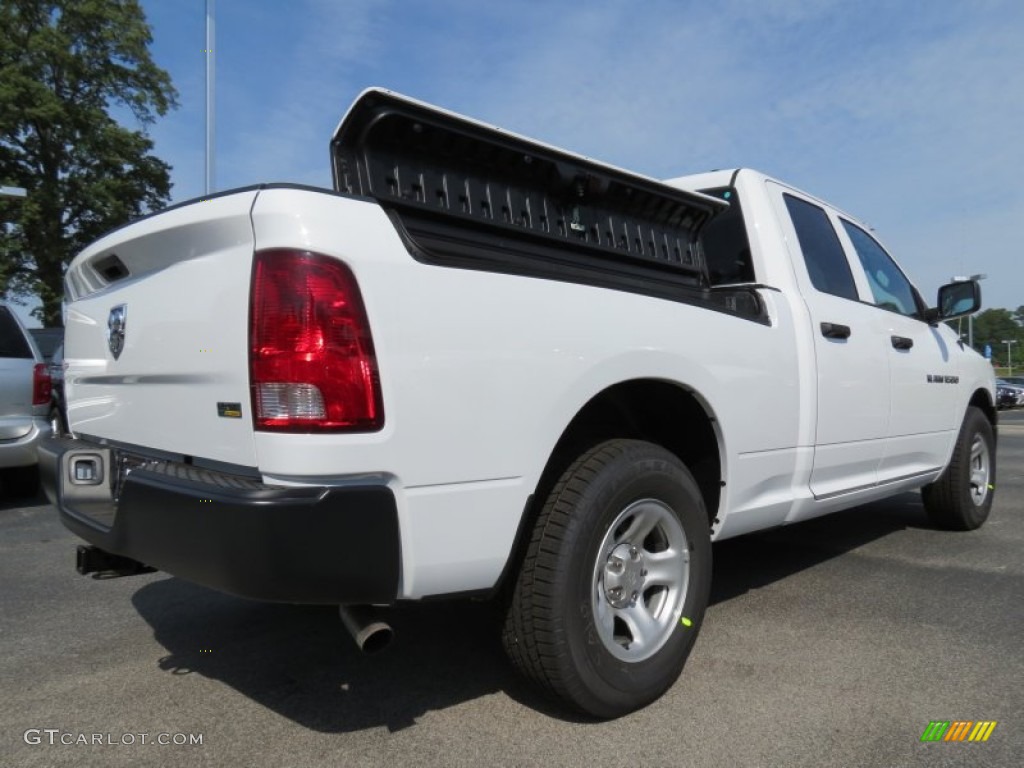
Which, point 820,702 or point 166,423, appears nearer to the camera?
point 166,423

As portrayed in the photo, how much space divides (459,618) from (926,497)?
3353mm

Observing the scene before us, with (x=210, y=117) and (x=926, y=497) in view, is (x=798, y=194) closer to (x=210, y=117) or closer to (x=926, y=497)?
(x=926, y=497)

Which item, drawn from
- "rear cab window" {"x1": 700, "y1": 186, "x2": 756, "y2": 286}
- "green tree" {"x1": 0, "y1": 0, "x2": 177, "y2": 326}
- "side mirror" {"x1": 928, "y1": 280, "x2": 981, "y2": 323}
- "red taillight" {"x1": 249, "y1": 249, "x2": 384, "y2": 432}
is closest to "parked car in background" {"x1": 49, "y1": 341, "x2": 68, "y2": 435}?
"red taillight" {"x1": 249, "y1": 249, "x2": 384, "y2": 432}

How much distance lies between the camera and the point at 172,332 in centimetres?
Result: 218

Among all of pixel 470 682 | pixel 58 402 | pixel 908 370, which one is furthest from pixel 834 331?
pixel 58 402

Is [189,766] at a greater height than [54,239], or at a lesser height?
lesser

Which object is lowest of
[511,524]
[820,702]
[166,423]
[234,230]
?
[820,702]

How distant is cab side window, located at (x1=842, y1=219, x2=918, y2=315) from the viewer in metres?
4.16

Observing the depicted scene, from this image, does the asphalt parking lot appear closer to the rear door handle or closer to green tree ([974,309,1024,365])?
the rear door handle

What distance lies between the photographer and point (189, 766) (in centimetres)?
210

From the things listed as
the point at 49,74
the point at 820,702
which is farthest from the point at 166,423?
the point at 49,74

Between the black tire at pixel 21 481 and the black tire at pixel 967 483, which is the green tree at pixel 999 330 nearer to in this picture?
the black tire at pixel 967 483

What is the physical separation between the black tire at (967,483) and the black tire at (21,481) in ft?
21.9

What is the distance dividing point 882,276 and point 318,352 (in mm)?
3577
